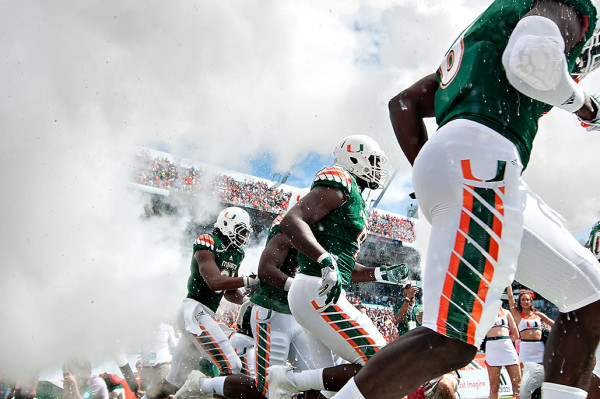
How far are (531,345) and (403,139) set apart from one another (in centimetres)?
558

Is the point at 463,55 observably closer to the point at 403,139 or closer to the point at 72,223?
the point at 403,139

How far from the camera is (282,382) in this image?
9.79 feet

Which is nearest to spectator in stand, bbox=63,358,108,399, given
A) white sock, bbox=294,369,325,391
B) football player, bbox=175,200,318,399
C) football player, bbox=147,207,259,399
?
football player, bbox=147,207,259,399

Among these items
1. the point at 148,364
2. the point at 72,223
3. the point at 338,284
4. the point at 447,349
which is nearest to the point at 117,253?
the point at 72,223

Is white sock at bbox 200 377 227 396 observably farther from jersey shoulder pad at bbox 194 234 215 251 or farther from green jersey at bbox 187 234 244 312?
jersey shoulder pad at bbox 194 234 215 251

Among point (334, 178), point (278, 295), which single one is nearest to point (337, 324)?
point (334, 178)

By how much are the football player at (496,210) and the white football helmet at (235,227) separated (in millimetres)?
3814

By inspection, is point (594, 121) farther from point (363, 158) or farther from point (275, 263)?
point (275, 263)

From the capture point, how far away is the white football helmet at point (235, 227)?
5457 mm

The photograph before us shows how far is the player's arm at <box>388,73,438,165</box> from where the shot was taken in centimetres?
209

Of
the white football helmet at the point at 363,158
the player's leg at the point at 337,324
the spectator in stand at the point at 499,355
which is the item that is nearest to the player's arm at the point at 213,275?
the white football helmet at the point at 363,158

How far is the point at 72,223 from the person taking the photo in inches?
537

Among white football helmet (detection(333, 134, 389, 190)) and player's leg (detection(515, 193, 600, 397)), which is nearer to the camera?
player's leg (detection(515, 193, 600, 397))

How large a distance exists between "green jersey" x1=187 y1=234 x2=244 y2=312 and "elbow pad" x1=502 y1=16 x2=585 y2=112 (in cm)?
389
